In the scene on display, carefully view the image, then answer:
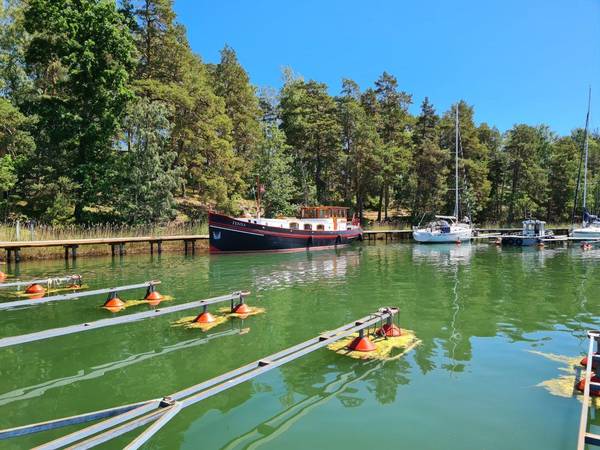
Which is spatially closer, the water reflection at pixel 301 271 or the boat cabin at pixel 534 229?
the water reflection at pixel 301 271

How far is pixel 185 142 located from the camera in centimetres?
3878

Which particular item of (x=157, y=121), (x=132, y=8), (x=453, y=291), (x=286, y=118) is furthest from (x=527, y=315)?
(x=286, y=118)

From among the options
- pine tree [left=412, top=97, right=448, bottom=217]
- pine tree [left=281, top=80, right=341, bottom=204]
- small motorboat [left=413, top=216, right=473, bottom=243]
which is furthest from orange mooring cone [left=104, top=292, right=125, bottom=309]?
pine tree [left=412, top=97, right=448, bottom=217]

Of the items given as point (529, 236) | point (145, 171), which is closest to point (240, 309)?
point (145, 171)

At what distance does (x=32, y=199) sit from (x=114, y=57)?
12262 millimetres

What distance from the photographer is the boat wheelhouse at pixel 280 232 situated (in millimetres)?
30875

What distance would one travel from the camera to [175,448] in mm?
5406

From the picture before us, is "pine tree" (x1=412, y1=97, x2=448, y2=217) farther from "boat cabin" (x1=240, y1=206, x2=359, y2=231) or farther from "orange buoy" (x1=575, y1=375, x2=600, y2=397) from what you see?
"orange buoy" (x1=575, y1=375, x2=600, y2=397)

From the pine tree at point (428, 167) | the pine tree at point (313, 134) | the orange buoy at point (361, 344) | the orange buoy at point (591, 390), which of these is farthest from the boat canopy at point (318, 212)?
the orange buoy at point (591, 390)

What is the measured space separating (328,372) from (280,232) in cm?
2533

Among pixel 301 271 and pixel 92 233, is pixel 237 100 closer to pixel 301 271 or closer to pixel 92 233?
pixel 92 233

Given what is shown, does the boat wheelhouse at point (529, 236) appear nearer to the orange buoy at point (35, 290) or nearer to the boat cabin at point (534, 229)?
the boat cabin at point (534, 229)

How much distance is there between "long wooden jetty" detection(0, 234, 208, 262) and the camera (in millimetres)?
24438

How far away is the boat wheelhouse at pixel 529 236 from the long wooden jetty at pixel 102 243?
28.1 metres
